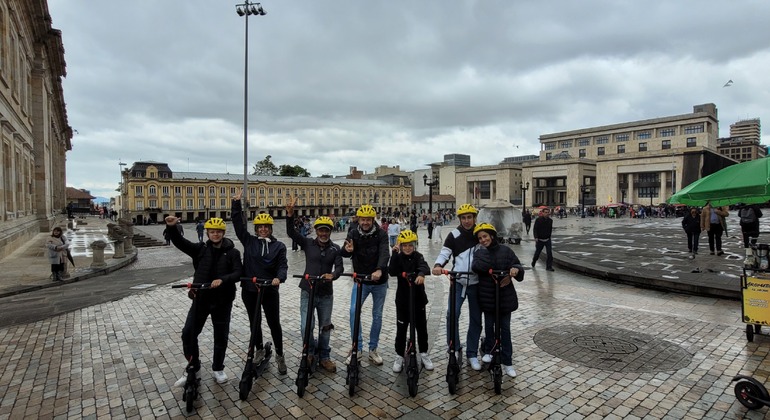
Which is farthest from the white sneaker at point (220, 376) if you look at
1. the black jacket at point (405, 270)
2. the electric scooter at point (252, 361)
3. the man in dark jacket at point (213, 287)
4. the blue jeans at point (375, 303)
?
the black jacket at point (405, 270)

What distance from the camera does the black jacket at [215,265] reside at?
4.52m

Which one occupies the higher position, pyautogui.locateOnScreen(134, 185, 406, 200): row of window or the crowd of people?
pyautogui.locateOnScreen(134, 185, 406, 200): row of window

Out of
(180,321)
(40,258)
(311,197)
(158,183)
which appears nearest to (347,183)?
(311,197)

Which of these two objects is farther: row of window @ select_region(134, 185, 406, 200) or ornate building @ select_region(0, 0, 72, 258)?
row of window @ select_region(134, 185, 406, 200)

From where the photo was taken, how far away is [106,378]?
15.9 ft

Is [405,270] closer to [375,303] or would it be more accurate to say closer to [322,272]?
[375,303]

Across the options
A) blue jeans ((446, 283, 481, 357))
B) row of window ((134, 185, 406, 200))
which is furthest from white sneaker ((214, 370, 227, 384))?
row of window ((134, 185, 406, 200))

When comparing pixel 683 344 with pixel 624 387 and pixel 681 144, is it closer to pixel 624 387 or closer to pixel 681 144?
pixel 624 387

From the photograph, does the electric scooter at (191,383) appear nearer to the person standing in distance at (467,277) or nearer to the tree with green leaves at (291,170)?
the person standing in distance at (467,277)

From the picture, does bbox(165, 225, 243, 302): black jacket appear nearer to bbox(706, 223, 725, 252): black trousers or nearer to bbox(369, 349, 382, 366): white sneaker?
bbox(369, 349, 382, 366): white sneaker

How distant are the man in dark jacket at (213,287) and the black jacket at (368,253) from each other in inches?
53.2

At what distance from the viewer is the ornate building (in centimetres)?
1722

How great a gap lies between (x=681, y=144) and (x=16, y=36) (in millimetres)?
95157

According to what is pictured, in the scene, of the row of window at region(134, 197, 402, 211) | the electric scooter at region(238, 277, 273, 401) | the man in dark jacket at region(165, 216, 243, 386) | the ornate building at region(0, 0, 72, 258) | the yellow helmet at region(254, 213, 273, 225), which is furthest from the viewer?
the row of window at region(134, 197, 402, 211)
